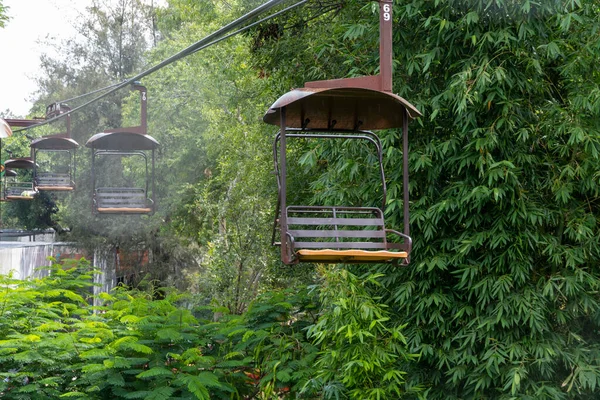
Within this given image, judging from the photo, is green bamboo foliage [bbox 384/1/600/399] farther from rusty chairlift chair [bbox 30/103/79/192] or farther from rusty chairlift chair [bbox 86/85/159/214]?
rusty chairlift chair [bbox 30/103/79/192]

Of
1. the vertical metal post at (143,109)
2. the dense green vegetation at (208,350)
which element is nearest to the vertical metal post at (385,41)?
the dense green vegetation at (208,350)

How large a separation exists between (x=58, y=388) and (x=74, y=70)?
16012 mm

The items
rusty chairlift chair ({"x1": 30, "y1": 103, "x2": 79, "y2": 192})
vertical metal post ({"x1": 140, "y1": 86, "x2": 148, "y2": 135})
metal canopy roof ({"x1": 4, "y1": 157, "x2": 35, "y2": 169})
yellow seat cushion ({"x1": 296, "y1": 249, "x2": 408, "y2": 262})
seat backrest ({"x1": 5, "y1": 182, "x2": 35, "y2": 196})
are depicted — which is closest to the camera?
yellow seat cushion ({"x1": 296, "y1": 249, "x2": 408, "y2": 262})

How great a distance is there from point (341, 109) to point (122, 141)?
4280 millimetres

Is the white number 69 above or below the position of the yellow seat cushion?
above

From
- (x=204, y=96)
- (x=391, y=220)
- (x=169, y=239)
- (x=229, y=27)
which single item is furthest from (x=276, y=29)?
(x=169, y=239)

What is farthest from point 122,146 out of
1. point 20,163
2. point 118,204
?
point 20,163

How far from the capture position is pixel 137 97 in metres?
19.0

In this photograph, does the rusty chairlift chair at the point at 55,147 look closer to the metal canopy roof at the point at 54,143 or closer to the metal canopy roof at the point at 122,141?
the metal canopy roof at the point at 54,143

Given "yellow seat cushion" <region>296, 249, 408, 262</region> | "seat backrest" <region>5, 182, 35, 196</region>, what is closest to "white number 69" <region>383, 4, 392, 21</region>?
"yellow seat cushion" <region>296, 249, 408, 262</region>

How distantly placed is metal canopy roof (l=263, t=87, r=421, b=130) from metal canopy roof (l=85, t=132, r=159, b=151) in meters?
3.39

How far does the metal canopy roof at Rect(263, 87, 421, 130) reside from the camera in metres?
3.28

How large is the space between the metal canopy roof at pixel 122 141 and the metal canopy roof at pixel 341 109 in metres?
3.39

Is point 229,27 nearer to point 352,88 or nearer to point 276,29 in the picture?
point 352,88
